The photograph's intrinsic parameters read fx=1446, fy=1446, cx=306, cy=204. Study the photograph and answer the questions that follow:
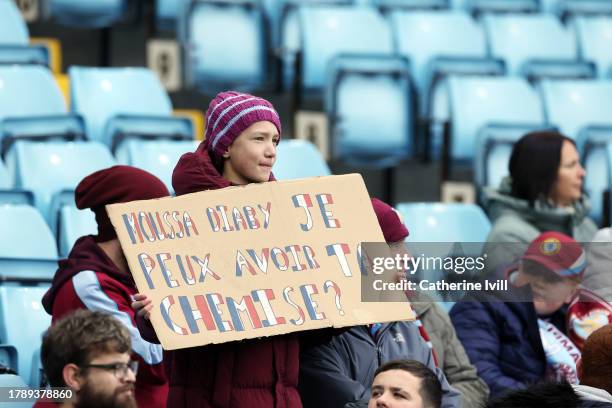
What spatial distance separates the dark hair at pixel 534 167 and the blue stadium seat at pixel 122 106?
129 centimetres

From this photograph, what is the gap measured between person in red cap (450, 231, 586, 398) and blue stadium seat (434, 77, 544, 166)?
1.82 meters

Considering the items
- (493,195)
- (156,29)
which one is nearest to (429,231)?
(493,195)

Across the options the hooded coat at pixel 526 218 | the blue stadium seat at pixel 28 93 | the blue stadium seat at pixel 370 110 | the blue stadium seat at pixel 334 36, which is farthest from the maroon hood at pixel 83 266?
the blue stadium seat at pixel 334 36

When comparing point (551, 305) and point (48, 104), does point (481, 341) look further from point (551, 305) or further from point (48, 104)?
point (48, 104)

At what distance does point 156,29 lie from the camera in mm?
6875

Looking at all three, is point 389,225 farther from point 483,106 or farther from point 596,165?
point 483,106

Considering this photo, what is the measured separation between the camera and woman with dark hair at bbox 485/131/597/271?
484 cm

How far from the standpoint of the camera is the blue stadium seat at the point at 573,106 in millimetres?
6469

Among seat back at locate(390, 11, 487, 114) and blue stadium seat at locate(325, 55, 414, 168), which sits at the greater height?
seat back at locate(390, 11, 487, 114)

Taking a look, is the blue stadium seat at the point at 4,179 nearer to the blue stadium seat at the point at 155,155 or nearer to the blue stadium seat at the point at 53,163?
the blue stadium seat at the point at 53,163

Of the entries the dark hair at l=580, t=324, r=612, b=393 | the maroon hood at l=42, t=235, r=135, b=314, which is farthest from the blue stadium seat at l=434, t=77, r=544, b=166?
the dark hair at l=580, t=324, r=612, b=393

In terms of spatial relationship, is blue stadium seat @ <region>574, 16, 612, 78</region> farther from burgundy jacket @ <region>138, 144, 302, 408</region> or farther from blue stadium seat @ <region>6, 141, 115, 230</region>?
burgundy jacket @ <region>138, 144, 302, 408</region>

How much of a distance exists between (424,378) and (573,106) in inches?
136

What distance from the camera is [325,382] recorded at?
338 centimetres
